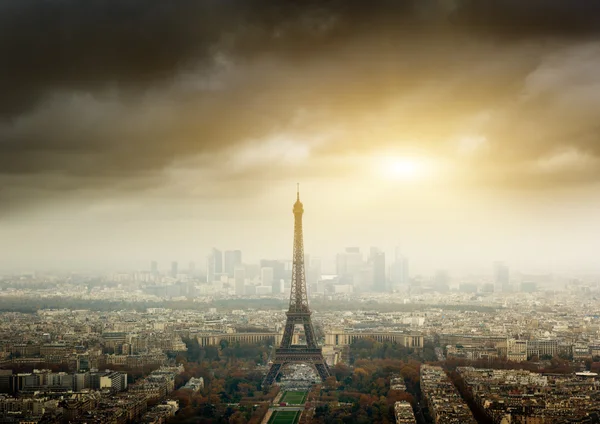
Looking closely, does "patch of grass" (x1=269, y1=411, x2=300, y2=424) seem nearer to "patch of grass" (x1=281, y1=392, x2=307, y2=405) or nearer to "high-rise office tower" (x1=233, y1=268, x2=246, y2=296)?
"patch of grass" (x1=281, y1=392, x2=307, y2=405)

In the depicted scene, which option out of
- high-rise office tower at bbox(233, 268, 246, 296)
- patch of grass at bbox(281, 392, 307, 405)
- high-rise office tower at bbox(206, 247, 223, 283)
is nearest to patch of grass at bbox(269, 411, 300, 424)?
patch of grass at bbox(281, 392, 307, 405)

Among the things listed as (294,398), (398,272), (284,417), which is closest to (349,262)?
(398,272)

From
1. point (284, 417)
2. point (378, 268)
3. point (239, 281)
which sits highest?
point (378, 268)

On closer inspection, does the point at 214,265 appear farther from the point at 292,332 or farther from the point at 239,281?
the point at 292,332

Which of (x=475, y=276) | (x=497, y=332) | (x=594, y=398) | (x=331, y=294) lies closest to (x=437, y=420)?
(x=594, y=398)

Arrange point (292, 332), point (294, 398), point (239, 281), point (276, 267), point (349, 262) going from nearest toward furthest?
point (294, 398)
point (292, 332)
point (276, 267)
point (349, 262)
point (239, 281)

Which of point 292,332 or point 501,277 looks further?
point 501,277

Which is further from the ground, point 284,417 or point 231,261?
point 231,261
